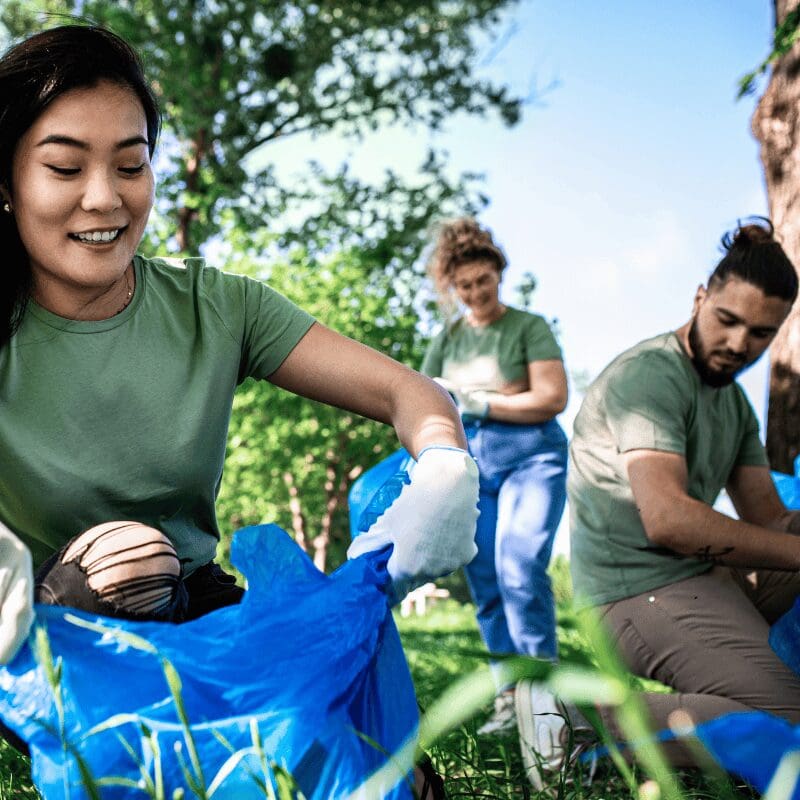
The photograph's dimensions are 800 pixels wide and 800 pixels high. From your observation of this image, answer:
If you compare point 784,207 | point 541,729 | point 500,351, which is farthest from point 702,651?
point 784,207

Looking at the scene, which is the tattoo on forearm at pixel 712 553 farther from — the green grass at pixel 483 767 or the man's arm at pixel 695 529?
the green grass at pixel 483 767

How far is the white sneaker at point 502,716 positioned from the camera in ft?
9.63

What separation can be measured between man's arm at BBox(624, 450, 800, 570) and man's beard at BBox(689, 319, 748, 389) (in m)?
0.29

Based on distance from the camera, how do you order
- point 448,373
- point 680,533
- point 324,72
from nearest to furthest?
point 680,533 → point 448,373 → point 324,72

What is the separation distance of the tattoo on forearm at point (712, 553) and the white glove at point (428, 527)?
1056 mm

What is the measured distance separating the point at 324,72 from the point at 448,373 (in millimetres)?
8273

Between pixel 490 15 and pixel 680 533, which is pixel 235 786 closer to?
pixel 680 533

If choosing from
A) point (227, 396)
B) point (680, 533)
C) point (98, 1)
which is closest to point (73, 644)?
point (227, 396)

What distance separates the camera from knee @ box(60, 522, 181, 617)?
132cm

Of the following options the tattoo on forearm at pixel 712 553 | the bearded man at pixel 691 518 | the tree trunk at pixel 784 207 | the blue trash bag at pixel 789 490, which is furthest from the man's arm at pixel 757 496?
the tree trunk at pixel 784 207

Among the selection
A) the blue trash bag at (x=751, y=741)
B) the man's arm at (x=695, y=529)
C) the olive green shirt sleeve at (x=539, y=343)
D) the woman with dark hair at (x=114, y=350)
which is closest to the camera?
the blue trash bag at (x=751, y=741)

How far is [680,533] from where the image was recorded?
7.30 feet

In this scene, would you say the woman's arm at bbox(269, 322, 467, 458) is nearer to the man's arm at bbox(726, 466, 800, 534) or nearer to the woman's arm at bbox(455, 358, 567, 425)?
the man's arm at bbox(726, 466, 800, 534)

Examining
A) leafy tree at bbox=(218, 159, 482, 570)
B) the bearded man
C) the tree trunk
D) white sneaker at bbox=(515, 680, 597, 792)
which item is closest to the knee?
the bearded man
